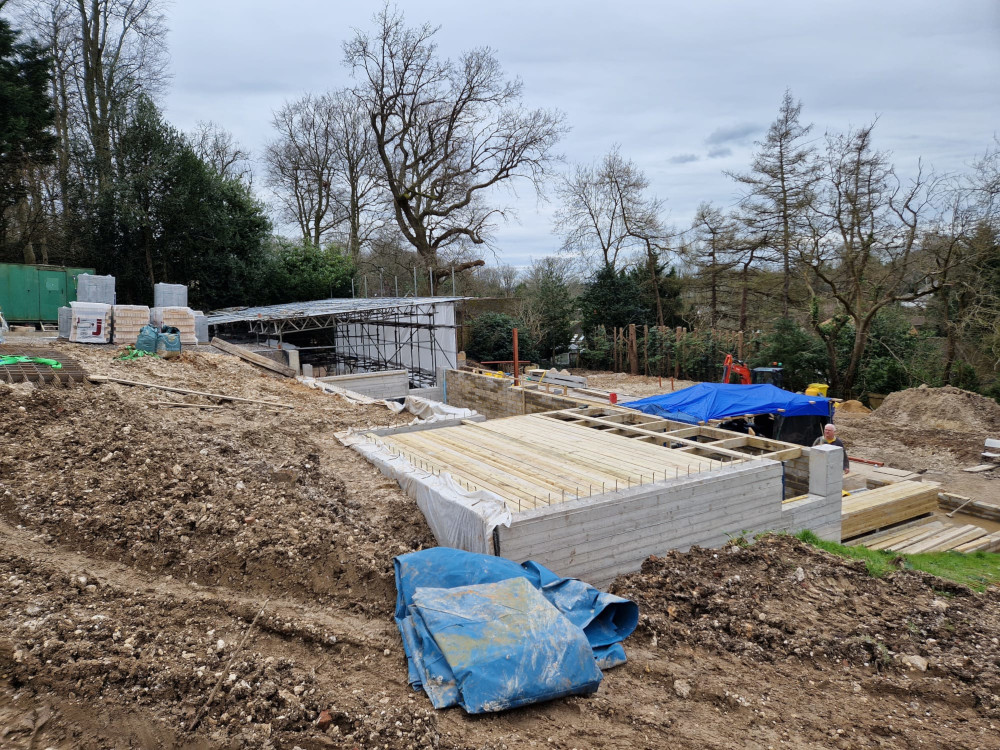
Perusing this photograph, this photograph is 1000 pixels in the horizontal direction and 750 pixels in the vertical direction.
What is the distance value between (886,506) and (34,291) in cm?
2450

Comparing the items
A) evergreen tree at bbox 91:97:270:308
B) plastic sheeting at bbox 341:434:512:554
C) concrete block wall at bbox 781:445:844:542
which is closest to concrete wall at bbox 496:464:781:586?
plastic sheeting at bbox 341:434:512:554

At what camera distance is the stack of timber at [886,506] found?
10.1 m

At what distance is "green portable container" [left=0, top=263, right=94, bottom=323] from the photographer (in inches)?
787

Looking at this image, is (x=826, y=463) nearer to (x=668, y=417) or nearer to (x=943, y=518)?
(x=668, y=417)

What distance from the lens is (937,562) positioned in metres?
8.80

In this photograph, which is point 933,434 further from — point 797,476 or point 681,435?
point 681,435


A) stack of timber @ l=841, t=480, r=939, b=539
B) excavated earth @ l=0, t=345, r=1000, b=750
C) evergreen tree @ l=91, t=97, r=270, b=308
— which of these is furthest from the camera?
evergreen tree @ l=91, t=97, r=270, b=308

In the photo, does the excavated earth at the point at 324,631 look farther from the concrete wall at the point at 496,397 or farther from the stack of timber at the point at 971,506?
the concrete wall at the point at 496,397

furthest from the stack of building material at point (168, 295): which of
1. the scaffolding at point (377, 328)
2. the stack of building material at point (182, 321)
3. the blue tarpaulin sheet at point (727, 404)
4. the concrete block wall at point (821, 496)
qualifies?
the concrete block wall at point (821, 496)

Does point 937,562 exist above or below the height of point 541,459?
below

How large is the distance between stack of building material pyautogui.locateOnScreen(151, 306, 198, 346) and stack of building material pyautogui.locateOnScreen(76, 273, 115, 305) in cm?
282

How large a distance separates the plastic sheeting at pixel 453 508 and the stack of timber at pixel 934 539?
6.82 metres

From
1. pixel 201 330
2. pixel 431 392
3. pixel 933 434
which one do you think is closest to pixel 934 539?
pixel 933 434

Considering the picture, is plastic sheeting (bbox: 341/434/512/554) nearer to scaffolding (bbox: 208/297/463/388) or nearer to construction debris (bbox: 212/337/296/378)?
construction debris (bbox: 212/337/296/378)
